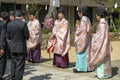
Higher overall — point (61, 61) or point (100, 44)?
point (100, 44)

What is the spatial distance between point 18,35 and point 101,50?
2083 millimetres

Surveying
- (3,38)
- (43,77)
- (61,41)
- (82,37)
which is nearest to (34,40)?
(61,41)

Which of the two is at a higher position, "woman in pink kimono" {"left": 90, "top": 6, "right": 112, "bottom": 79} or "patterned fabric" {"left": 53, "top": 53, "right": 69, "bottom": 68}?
"woman in pink kimono" {"left": 90, "top": 6, "right": 112, "bottom": 79}

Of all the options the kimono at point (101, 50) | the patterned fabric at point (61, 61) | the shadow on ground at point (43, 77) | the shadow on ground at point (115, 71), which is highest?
the kimono at point (101, 50)

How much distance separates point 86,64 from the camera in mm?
10055

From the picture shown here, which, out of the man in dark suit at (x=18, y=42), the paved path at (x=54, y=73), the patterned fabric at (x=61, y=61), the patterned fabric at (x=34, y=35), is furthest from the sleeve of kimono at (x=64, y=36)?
the man in dark suit at (x=18, y=42)

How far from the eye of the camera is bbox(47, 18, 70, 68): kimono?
10750mm

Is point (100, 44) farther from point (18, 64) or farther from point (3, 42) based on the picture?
point (3, 42)

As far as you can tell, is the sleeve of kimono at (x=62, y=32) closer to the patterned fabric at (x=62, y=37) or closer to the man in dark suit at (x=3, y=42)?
the patterned fabric at (x=62, y=37)

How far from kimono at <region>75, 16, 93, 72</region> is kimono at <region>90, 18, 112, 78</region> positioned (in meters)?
0.94

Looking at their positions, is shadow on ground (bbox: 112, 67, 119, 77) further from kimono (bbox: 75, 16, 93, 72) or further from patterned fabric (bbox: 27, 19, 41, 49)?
patterned fabric (bbox: 27, 19, 41, 49)

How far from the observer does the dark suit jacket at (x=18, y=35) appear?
27.5 feet

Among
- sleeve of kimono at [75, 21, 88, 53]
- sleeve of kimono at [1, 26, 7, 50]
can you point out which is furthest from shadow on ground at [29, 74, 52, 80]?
sleeve of kimono at [1, 26, 7, 50]

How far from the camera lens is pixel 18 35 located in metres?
8.41
